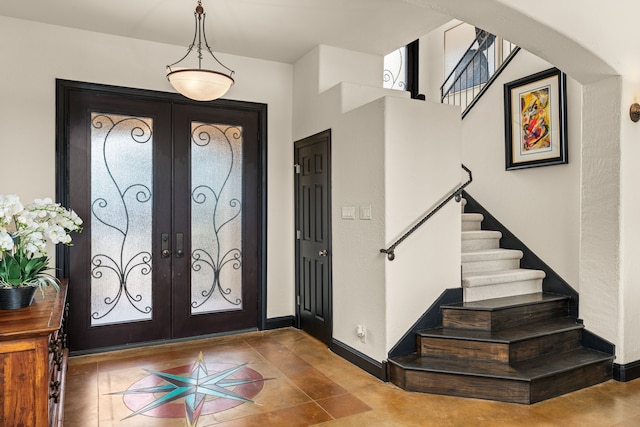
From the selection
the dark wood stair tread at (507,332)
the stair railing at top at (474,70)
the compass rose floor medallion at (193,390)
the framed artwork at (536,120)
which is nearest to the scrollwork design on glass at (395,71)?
the stair railing at top at (474,70)

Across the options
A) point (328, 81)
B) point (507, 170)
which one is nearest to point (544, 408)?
point (507, 170)

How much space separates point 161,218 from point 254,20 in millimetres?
2145

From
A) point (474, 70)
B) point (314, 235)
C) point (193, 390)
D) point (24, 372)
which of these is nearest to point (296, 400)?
point (193, 390)

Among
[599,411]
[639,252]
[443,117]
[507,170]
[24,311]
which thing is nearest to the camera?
[24,311]

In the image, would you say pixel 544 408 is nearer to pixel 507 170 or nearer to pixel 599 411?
pixel 599 411

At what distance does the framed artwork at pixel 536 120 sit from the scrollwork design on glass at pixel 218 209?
9.86 ft

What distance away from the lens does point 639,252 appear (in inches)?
140

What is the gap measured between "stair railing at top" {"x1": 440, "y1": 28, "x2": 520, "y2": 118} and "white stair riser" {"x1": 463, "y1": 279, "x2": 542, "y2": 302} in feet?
7.36

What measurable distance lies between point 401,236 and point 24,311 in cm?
260

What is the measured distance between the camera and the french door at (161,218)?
4.24 meters

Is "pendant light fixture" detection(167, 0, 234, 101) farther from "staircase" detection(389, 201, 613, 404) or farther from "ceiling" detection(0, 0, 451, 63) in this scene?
"staircase" detection(389, 201, 613, 404)

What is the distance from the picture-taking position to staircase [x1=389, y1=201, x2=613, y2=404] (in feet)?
10.5

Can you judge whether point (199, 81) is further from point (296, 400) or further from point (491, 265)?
point (491, 265)

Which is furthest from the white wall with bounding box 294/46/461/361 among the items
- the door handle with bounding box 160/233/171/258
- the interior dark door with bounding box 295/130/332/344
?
the door handle with bounding box 160/233/171/258
